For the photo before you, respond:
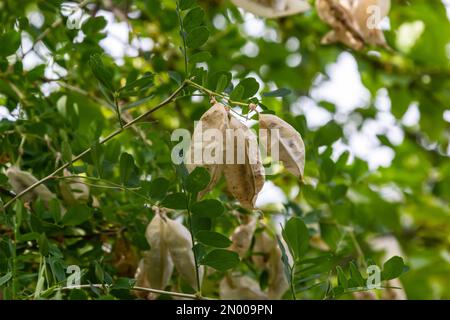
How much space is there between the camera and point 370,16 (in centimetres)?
83

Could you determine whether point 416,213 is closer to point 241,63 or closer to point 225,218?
point 241,63

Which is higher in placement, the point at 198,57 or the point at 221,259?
the point at 198,57

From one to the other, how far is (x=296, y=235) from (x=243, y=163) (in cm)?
12

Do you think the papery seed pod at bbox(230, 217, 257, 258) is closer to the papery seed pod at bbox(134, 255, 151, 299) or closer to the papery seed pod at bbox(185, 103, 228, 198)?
the papery seed pod at bbox(134, 255, 151, 299)

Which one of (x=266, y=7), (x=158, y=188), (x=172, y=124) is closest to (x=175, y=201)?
(x=158, y=188)

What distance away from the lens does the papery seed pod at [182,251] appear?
0.63 meters

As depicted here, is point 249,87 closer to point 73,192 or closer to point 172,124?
point 73,192

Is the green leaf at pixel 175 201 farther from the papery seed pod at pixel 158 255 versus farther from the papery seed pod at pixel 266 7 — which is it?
the papery seed pod at pixel 266 7

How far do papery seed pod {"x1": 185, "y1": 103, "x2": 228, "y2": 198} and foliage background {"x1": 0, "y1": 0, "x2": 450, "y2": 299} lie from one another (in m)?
0.05

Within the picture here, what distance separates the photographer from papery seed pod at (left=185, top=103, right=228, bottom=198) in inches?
20.6

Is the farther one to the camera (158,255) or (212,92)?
(158,255)

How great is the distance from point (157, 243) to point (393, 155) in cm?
79

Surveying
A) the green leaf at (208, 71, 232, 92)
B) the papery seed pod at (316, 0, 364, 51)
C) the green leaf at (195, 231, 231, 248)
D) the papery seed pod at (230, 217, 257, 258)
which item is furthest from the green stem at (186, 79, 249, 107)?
the papery seed pod at (316, 0, 364, 51)
